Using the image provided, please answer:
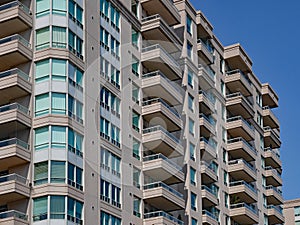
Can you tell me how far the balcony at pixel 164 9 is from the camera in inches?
2672

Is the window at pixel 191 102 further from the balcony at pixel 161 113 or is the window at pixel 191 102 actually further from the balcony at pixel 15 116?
the balcony at pixel 15 116

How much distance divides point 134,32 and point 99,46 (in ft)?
25.6

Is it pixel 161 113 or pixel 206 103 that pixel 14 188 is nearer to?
pixel 161 113

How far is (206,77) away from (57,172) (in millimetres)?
28963

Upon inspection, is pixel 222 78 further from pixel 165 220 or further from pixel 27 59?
pixel 27 59

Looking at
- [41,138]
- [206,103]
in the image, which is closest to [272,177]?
[206,103]

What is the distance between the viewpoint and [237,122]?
82438 millimetres

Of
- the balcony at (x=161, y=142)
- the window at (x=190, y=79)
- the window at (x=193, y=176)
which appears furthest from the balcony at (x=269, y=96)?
the balcony at (x=161, y=142)

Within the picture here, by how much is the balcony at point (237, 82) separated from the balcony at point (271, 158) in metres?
8.59

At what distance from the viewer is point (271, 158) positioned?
93.4 m

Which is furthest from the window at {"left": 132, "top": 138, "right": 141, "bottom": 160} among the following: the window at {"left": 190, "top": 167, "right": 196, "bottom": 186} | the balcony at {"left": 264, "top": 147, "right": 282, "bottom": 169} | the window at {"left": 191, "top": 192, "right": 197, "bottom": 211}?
the balcony at {"left": 264, "top": 147, "right": 282, "bottom": 169}

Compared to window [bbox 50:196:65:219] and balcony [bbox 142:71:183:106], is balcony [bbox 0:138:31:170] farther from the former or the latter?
balcony [bbox 142:71:183:106]

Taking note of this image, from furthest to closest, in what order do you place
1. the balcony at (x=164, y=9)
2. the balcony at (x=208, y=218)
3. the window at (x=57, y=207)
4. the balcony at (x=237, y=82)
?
1. the balcony at (x=237, y=82)
2. the balcony at (x=208, y=218)
3. the balcony at (x=164, y=9)
4. the window at (x=57, y=207)

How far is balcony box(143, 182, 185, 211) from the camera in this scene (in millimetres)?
61312
